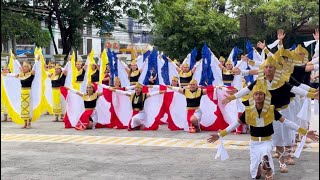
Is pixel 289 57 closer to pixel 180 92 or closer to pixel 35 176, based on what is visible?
pixel 35 176

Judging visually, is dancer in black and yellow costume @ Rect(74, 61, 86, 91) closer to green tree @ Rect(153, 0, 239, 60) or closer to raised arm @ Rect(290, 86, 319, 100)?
raised arm @ Rect(290, 86, 319, 100)

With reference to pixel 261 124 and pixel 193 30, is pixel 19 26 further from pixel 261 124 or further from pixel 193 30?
pixel 261 124

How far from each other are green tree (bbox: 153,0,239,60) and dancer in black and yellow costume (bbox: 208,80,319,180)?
2629 cm

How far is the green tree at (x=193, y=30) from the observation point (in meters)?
33.2

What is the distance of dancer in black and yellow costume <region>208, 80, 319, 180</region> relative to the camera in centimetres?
632

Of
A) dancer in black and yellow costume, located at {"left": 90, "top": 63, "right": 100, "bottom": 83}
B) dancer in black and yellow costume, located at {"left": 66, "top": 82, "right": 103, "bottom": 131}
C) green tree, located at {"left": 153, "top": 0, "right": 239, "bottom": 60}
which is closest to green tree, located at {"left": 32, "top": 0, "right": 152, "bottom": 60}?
green tree, located at {"left": 153, "top": 0, "right": 239, "bottom": 60}

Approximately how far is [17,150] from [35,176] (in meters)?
2.34

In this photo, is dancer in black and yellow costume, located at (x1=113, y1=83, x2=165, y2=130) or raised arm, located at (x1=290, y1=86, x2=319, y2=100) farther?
dancer in black and yellow costume, located at (x1=113, y1=83, x2=165, y2=130)

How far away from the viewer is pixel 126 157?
8.38 m

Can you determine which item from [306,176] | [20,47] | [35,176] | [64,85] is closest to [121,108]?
[64,85]

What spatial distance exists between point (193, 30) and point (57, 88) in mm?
20052

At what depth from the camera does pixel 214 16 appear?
110 ft

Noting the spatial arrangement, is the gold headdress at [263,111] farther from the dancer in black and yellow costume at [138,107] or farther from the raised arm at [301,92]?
the dancer in black and yellow costume at [138,107]

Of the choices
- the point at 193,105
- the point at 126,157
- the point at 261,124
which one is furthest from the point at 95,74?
the point at 261,124
